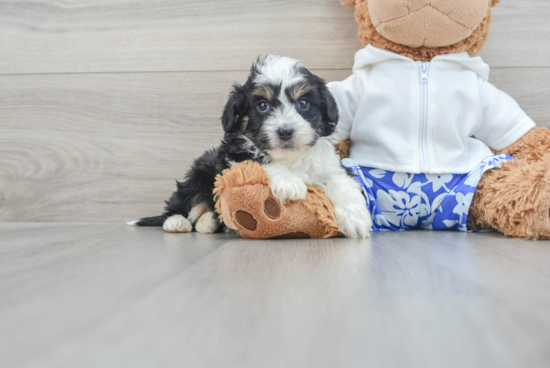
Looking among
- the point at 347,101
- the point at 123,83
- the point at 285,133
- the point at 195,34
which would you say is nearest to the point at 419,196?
the point at 347,101

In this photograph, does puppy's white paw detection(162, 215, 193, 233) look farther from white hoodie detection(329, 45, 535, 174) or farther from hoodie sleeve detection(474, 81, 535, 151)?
hoodie sleeve detection(474, 81, 535, 151)

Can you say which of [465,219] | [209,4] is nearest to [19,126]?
[209,4]

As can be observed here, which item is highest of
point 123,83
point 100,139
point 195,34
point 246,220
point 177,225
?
point 195,34

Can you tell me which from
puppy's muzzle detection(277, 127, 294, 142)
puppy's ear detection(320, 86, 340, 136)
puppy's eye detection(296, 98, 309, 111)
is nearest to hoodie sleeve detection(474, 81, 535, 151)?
puppy's ear detection(320, 86, 340, 136)

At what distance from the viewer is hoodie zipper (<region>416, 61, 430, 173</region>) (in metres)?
1.52

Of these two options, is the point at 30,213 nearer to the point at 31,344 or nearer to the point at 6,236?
the point at 6,236

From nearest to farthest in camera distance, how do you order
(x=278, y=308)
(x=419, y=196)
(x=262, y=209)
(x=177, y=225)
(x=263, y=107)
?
(x=278, y=308) < (x=262, y=209) < (x=263, y=107) < (x=419, y=196) < (x=177, y=225)

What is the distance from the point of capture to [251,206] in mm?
1283

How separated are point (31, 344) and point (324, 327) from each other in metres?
0.36

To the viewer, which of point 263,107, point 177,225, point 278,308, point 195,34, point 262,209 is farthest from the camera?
point 195,34

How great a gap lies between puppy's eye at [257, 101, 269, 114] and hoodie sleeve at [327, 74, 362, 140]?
0.37 meters

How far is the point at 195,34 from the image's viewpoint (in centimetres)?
199

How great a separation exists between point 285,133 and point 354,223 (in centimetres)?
35

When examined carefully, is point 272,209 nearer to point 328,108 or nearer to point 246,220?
point 246,220
